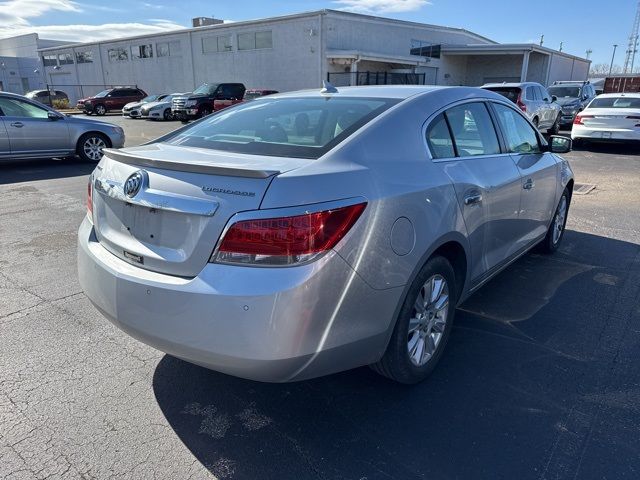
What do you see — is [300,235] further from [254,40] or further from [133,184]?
[254,40]

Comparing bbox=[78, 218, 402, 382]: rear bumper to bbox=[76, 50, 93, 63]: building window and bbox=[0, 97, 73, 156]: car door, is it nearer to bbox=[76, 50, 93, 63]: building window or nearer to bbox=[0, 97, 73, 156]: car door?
bbox=[0, 97, 73, 156]: car door

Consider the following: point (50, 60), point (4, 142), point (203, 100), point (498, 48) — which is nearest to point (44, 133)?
point (4, 142)

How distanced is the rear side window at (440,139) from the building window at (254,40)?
93.6 ft

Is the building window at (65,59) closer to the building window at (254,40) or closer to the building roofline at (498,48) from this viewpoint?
the building window at (254,40)

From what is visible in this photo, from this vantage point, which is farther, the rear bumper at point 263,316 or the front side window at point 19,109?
the front side window at point 19,109

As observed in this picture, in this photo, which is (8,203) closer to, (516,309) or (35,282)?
(35,282)

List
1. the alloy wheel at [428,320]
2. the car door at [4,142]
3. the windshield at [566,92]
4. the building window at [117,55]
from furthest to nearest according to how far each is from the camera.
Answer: the building window at [117,55]
the windshield at [566,92]
the car door at [4,142]
the alloy wheel at [428,320]

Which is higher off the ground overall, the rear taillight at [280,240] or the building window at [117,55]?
the building window at [117,55]

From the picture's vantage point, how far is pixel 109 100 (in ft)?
106

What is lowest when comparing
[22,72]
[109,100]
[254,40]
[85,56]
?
[109,100]

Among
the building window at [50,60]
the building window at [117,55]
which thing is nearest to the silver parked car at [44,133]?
the building window at [117,55]

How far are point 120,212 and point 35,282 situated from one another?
243 cm

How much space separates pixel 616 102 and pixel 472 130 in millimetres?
12800

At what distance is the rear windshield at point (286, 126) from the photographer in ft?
8.64
